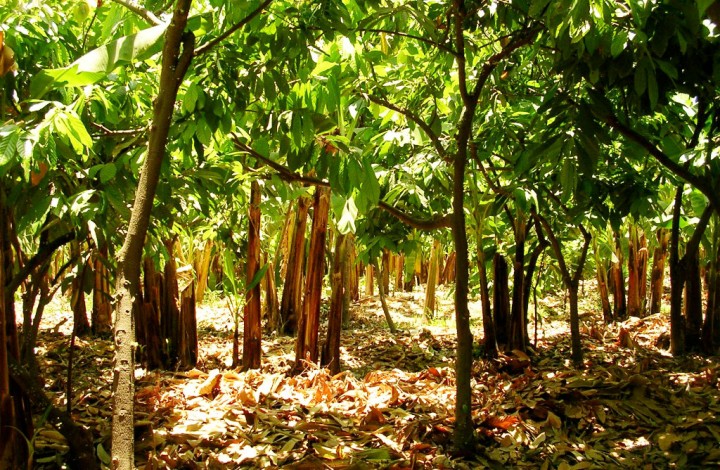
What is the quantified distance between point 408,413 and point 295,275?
287 centimetres

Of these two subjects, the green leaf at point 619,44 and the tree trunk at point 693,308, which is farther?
the tree trunk at point 693,308

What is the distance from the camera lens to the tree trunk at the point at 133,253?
1.16m

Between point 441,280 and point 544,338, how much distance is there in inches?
347

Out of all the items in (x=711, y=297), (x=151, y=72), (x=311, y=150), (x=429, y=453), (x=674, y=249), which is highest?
(x=151, y=72)

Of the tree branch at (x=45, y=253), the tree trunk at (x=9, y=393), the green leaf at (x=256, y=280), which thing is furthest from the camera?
the green leaf at (x=256, y=280)

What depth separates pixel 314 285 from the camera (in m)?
4.07

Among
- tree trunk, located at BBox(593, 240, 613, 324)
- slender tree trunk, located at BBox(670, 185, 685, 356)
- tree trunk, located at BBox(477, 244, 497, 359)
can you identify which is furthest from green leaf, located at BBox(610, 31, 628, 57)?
tree trunk, located at BBox(593, 240, 613, 324)

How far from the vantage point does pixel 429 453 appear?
254 centimetres

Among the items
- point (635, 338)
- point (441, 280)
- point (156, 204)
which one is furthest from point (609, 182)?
point (441, 280)

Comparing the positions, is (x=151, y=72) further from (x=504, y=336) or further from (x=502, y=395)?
(x=504, y=336)

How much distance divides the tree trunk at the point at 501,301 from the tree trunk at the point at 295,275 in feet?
5.77

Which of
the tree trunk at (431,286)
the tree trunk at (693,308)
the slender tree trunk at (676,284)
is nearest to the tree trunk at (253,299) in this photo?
the slender tree trunk at (676,284)

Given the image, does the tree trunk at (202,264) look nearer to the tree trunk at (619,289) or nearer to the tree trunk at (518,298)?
the tree trunk at (518,298)

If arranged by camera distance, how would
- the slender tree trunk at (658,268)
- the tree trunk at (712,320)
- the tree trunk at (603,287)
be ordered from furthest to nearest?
1. the tree trunk at (603,287)
2. the slender tree trunk at (658,268)
3. the tree trunk at (712,320)
